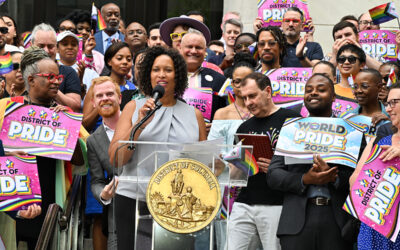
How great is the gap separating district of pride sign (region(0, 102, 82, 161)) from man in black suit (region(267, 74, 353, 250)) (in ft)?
5.50

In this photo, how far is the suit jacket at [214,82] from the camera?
8070mm

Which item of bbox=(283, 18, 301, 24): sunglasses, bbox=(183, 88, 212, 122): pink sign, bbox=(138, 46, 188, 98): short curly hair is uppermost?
bbox=(283, 18, 301, 24): sunglasses

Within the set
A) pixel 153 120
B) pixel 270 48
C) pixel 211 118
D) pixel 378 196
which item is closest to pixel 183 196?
pixel 153 120

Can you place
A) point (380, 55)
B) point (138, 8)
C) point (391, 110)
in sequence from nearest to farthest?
point (391, 110) < point (380, 55) < point (138, 8)

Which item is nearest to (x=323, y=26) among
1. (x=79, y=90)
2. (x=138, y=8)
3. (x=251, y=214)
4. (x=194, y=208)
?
(x=138, y=8)

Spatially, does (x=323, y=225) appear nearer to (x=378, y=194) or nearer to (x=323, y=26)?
(x=378, y=194)

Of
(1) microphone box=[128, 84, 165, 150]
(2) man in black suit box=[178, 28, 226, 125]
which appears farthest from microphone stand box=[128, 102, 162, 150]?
(2) man in black suit box=[178, 28, 226, 125]

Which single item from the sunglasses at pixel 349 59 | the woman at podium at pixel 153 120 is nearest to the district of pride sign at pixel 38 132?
the woman at podium at pixel 153 120

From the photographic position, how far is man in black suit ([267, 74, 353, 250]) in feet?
20.3

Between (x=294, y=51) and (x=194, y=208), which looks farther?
(x=294, y=51)

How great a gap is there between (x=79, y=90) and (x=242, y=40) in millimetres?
2691

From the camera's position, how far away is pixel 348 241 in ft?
20.4

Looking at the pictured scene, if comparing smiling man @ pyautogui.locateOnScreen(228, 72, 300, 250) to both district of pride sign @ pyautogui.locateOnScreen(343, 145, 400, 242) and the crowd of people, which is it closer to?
the crowd of people

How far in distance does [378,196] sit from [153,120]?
1.66 metres
